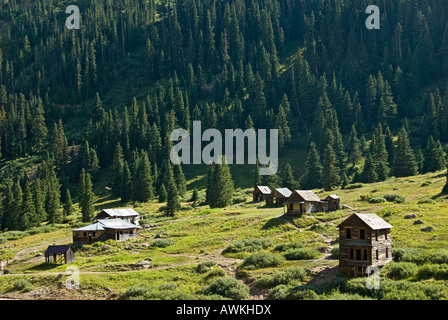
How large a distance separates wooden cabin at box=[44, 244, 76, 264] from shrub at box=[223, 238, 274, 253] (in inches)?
829

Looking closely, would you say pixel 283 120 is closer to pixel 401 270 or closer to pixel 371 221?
pixel 371 221

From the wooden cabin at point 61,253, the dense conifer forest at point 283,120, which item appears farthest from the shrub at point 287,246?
the dense conifer forest at point 283,120

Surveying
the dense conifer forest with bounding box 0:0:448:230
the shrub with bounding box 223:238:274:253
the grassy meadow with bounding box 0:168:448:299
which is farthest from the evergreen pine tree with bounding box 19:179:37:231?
the shrub with bounding box 223:238:274:253

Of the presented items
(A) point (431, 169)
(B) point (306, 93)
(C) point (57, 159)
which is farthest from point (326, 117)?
(C) point (57, 159)

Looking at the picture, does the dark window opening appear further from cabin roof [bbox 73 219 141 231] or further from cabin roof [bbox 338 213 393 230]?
cabin roof [bbox 73 219 141 231]

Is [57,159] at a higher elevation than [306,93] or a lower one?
lower

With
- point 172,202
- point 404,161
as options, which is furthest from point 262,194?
point 404,161

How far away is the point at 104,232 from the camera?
80.2 meters

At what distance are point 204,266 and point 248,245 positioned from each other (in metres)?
11.3

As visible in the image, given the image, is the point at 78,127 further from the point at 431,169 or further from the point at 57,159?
the point at 431,169

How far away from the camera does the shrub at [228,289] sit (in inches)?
2021

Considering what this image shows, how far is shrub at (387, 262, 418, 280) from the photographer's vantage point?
5025 cm
